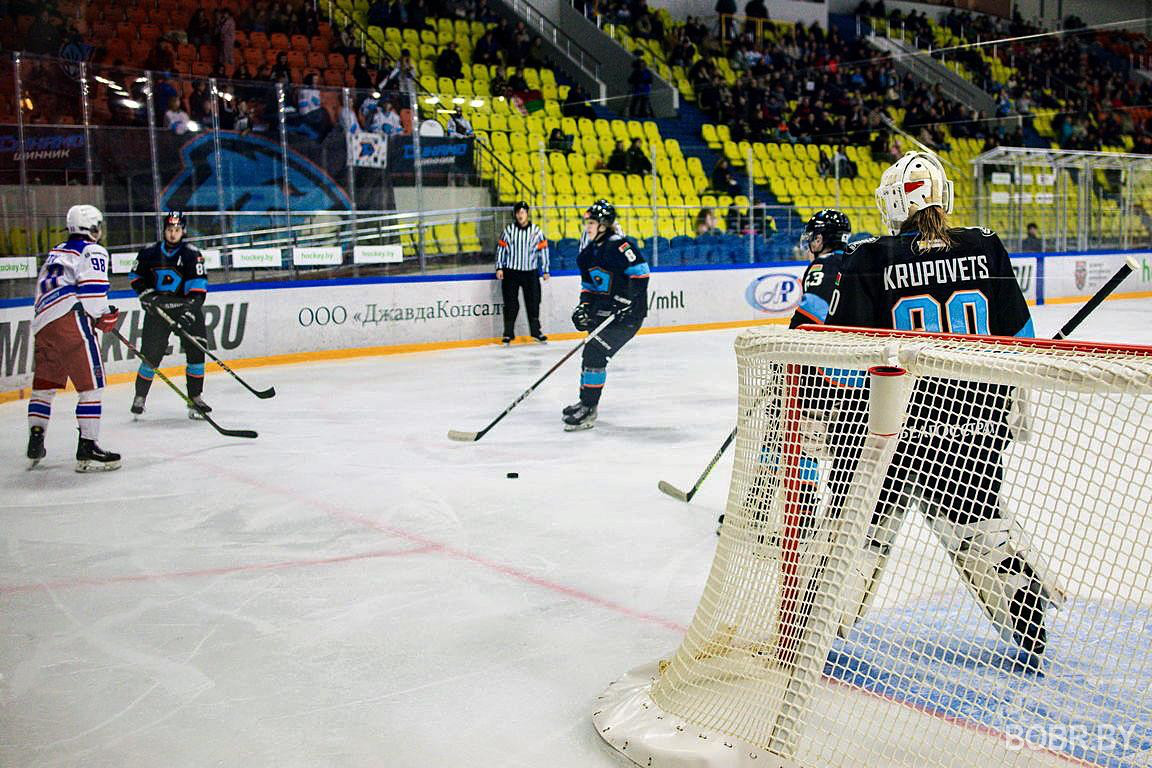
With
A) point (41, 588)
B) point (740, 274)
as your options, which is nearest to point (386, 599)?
point (41, 588)

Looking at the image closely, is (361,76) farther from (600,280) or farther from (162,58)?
(600,280)

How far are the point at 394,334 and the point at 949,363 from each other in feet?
28.7

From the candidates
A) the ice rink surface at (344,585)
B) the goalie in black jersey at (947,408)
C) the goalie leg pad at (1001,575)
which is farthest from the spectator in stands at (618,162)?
the goalie leg pad at (1001,575)

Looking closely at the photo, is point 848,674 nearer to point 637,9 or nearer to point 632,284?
point 632,284

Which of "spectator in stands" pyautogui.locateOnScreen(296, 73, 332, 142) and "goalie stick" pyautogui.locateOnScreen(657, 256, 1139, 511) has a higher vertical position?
"spectator in stands" pyautogui.locateOnScreen(296, 73, 332, 142)

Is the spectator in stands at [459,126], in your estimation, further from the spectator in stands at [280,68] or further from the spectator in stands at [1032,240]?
the spectator in stands at [1032,240]

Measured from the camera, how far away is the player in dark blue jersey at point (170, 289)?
6828 mm

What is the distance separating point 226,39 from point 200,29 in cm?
27

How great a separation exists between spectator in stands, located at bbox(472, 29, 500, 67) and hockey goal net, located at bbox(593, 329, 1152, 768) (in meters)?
12.8

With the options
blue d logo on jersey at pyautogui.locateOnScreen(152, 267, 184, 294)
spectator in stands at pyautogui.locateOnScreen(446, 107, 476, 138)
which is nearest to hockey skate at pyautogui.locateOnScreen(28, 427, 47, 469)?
blue d logo on jersey at pyautogui.locateOnScreen(152, 267, 184, 294)

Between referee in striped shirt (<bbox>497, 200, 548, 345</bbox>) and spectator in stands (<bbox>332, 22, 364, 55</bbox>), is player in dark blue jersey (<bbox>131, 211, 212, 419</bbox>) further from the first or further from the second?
spectator in stands (<bbox>332, 22, 364, 55</bbox>)

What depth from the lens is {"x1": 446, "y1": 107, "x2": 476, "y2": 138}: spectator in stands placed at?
1115 centimetres

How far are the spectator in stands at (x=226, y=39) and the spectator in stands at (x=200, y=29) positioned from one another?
0.32 feet

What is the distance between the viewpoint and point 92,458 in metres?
5.31
